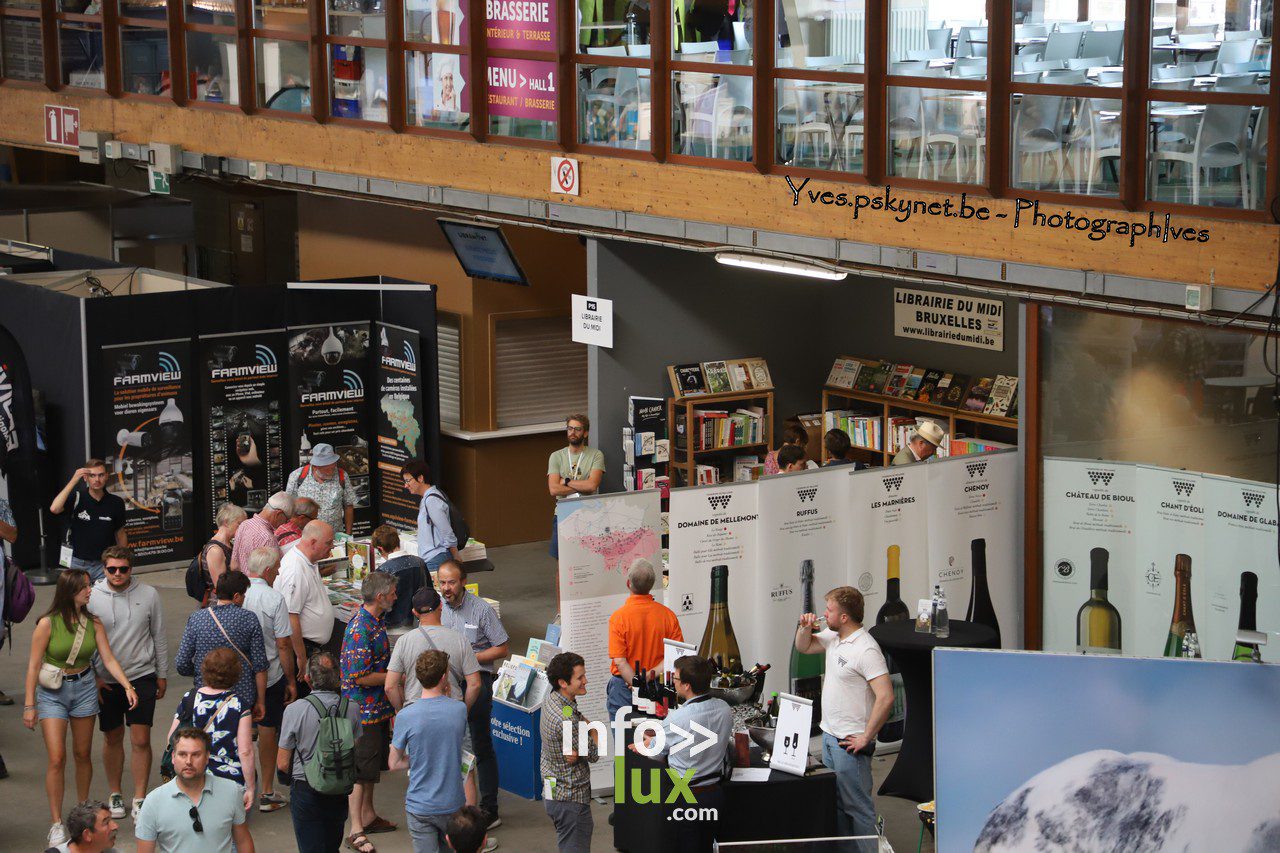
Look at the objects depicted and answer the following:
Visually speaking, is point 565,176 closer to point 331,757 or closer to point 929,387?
point 929,387

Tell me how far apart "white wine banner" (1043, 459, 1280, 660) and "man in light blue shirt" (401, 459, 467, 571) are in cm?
372

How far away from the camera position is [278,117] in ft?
47.1

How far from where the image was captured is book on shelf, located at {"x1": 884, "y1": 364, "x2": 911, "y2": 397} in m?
13.3

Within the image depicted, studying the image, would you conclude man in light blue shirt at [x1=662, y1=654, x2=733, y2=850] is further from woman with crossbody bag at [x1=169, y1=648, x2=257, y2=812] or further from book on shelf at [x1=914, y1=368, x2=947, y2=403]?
book on shelf at [x1=914, y1=368, x2=947, y2=403]

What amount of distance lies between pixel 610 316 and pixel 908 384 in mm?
2483

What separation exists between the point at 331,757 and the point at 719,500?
9.55 ft

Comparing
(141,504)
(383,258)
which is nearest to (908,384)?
(383,258)

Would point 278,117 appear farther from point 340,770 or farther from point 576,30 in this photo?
point 340,770

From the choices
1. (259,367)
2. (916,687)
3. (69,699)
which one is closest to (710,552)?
(916,687)

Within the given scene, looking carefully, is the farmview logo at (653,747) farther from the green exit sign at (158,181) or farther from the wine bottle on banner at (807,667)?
the green exit sign at (158,181)

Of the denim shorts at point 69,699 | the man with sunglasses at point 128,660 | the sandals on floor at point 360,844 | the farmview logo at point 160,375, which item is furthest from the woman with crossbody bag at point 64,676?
the farmview logo at point 160,375

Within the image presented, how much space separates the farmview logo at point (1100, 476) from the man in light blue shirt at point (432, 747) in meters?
4.12

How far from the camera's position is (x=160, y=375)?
13.8 meters

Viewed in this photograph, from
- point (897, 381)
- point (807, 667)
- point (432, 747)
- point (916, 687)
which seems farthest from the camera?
point (897, 381)
